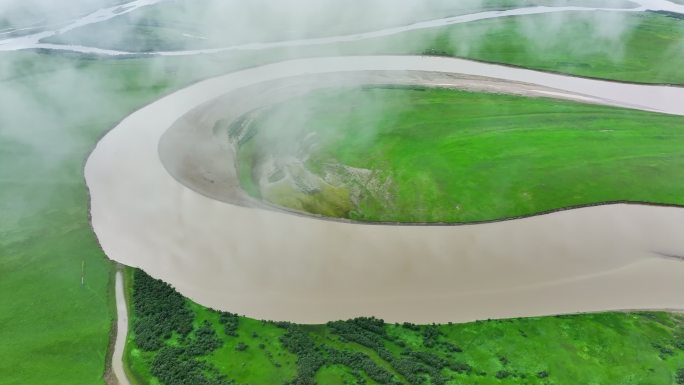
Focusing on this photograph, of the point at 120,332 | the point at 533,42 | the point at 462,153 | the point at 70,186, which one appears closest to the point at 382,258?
the point at 462,153

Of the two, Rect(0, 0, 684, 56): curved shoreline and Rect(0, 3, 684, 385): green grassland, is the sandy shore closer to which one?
Rect(0, 3, 684, 385): green grassland

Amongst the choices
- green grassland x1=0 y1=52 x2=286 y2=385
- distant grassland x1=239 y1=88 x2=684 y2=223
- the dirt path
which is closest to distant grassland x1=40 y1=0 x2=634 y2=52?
green grassland x1=0 y1=52 x2=286 y2=385

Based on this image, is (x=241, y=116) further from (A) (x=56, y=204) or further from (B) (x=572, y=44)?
(B) (x=572, y=44)

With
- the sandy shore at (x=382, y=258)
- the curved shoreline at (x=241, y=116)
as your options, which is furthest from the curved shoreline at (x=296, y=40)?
the sandy shore at (x=382, y=258)

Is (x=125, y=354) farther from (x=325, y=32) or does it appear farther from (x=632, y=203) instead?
(x=325, y=32)

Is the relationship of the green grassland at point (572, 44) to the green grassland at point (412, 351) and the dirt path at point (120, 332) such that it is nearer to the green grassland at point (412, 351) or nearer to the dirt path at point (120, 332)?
the green grassland at point (412, 351)

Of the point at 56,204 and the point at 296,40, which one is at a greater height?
the point at 296,40
